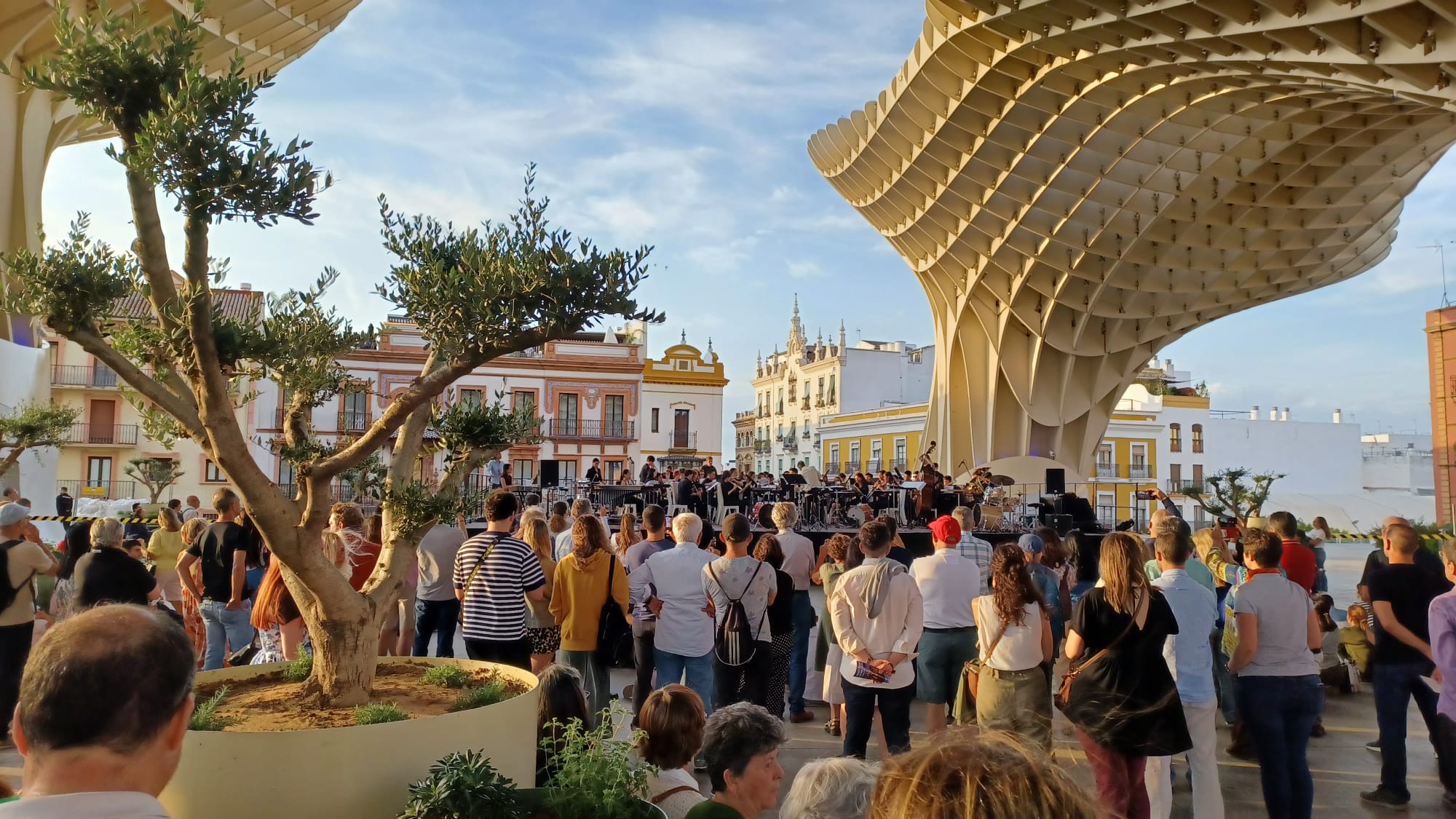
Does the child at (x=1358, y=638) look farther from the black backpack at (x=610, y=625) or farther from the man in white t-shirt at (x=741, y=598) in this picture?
the black backpack at (x=610, y=625)

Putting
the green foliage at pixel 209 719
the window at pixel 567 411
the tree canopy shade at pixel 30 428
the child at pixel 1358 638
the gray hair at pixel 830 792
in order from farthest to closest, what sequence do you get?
the window at pixel 567 411 → the tree canopy shade at pixel 30 428 → the child at pixel 1358 638 → the green foliage at pixel 209 719 → the gray hair at pixel 830 792

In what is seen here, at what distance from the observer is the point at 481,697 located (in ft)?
11.5

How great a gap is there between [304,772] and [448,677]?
1086 mm

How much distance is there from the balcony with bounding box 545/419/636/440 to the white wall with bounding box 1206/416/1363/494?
28.7 metres

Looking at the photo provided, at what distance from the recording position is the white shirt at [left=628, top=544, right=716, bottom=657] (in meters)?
5.63

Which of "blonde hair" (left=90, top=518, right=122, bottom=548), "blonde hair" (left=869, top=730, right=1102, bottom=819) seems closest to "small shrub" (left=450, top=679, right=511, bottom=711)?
"blonde hair" (left=869, top=730, right=1102, bottom=819)

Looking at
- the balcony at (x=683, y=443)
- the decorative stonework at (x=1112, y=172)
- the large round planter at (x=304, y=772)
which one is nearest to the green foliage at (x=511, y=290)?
the large round planter at (x=304, y=772)

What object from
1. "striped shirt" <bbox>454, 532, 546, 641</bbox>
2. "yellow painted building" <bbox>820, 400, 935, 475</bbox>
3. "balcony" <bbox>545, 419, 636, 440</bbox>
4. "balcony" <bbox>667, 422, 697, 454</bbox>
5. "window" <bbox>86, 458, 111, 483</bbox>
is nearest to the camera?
"striped shirt" <bbox>454, 532, 546, 641</bbox>

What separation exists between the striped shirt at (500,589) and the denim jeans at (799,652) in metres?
2.29

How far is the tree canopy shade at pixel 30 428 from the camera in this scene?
15930mm

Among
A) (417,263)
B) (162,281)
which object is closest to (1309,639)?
(417,263)

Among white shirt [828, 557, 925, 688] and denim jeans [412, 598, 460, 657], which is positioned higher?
white shirt [828, 557, 925, 688]

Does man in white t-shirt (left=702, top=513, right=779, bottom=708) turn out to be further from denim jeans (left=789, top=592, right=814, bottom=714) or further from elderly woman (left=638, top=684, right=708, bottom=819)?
elderly woman (left=638, top=684, right=708, bottom=819)

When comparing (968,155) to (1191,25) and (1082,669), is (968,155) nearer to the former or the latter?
(1191,25)
